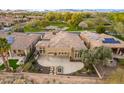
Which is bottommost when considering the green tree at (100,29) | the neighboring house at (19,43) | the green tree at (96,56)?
the green tree at (96,56)

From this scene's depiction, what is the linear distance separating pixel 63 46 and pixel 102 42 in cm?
53

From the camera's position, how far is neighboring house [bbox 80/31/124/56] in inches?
96.9

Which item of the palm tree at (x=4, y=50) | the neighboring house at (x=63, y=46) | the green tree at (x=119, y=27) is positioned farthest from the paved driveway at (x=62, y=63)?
the green tree at (x=119, y=27)

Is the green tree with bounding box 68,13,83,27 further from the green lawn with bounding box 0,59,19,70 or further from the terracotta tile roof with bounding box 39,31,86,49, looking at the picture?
the green lawn with bounding box 0,59,19,70

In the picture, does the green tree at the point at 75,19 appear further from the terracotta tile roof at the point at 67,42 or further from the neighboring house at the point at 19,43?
the neighboring house at the point at 19,43

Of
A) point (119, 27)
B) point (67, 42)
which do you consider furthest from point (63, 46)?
point (119, 27)

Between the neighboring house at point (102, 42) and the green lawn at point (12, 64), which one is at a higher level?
the neighboring house at point (102, 42)

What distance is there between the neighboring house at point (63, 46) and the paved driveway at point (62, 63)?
0.18ft

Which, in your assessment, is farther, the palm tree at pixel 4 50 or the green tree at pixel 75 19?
the green tree at pixel 75 19

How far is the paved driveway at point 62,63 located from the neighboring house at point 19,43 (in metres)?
0.22

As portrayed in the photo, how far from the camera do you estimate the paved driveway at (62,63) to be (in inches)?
96.3

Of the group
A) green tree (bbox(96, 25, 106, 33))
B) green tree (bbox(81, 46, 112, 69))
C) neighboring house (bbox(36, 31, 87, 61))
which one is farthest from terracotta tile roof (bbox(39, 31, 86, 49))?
green tree (bbox(96, 25, 106, 33))
